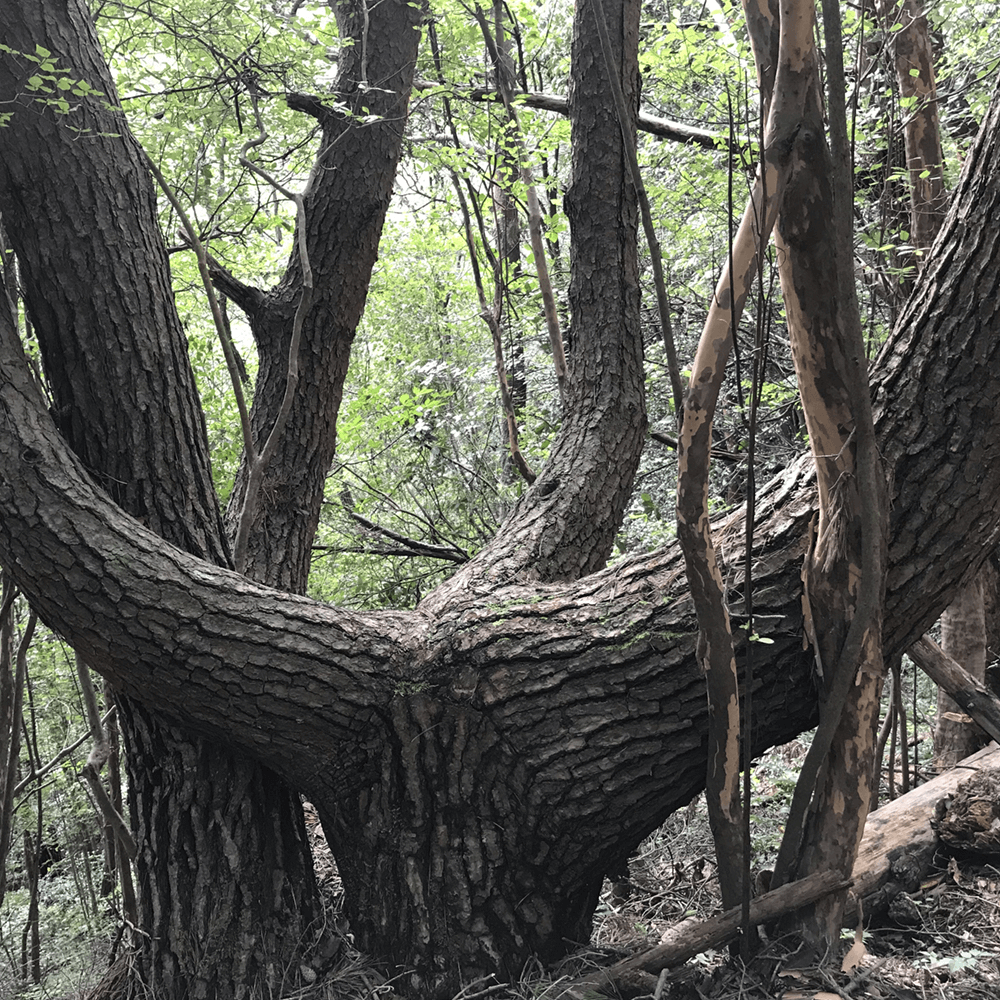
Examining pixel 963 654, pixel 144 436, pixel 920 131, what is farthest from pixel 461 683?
pixel 920 131

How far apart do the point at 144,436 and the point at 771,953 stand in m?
2.43

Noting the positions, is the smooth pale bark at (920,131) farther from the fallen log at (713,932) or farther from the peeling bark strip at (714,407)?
the fallen log at (713,932)

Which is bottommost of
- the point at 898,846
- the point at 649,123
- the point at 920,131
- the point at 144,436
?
the point at 898,846

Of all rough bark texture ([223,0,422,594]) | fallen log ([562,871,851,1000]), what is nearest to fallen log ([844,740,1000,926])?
fallen log ([562,871,851,1000])

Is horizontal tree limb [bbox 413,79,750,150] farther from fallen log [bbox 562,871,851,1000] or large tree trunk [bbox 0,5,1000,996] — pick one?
fallen log [bbox 562,871,851,1000]

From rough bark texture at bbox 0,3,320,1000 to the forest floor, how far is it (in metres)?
0.32

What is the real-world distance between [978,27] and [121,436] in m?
5.56

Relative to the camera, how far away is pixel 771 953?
7.11ft

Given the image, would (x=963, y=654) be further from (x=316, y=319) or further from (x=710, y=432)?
(x=316, y=319)

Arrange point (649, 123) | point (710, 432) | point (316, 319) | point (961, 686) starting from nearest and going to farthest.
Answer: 1. point (710, 432)
2. point (961, 686)
3. point (316, 319)
4. point (649, 123)

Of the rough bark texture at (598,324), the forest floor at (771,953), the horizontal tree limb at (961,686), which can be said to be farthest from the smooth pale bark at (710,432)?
the horizontal tree limb at (961,686)

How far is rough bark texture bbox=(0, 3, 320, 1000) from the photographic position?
250 cm

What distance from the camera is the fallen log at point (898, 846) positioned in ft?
9.20

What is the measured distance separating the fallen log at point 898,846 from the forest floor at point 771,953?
7cm
